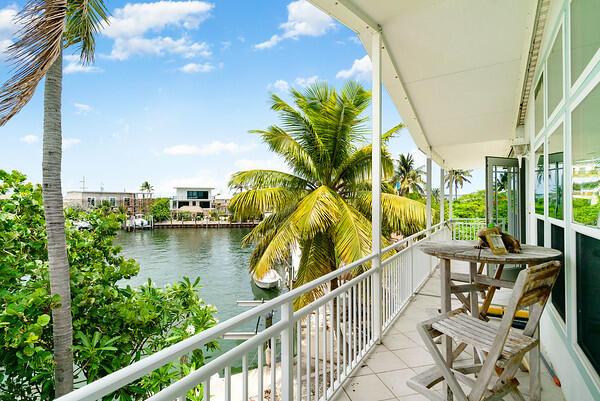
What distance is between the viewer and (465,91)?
4.24 metres

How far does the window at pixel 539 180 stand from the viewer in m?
3.23

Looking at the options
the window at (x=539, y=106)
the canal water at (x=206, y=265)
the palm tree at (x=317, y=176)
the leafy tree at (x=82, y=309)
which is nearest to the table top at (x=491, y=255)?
the window at (x=539, y=106)

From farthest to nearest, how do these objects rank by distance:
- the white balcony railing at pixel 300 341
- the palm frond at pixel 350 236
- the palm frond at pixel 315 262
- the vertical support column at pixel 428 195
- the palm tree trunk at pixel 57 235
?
the vertical support column at pixel 428 195, the palm frond at pixel 315 262, the palm frond at pixel 350 236, the palm tree trunk at pixel 57 235, the white balcony railing at pixel 300 341

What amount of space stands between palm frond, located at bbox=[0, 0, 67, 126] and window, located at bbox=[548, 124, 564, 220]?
3.70 m

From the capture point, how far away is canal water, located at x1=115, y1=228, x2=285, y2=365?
19388mm

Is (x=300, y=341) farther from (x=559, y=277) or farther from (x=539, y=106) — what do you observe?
(x=539, y=106)

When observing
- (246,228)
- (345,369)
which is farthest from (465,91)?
(246,228)

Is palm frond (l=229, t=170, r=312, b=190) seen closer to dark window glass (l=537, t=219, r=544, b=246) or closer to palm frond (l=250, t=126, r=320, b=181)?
palm frond (l=250, t=126, r=320, b=181)

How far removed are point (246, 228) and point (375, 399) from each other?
45503 millimetres

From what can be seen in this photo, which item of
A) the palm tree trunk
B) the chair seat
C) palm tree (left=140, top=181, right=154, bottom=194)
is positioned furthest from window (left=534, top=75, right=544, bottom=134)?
palm tree (left=140, top=181, right=154, bottom=194)

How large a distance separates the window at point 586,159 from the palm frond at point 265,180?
5921mm

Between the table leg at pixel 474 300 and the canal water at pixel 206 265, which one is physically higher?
the table leg at pixel 474 300

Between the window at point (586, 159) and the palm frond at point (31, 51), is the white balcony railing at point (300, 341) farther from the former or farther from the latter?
the palm frond at point (31, 51)

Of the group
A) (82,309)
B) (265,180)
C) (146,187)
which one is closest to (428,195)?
(265,180)
